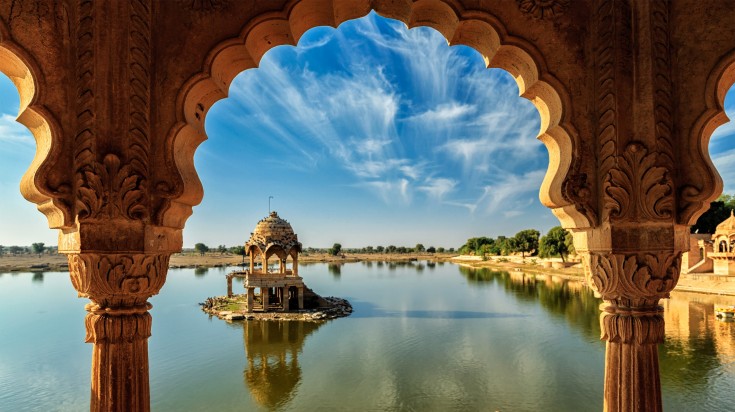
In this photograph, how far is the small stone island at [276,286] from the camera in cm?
2361

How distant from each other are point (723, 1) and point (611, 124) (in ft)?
3.06

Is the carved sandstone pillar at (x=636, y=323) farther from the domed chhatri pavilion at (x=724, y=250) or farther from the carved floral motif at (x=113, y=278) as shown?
the domed chhatri pavilion at (x=724, y=250)

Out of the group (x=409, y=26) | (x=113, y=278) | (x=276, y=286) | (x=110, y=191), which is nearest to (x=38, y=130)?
(x=110, y=191)

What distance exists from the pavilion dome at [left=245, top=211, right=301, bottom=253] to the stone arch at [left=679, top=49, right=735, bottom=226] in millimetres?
22288

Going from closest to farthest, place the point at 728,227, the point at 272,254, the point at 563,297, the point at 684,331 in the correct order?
the point at 684,331
the point at 272,254
the point at 728,227
the point at 563,297

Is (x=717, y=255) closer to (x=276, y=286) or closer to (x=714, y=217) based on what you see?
(x=714, y=217)

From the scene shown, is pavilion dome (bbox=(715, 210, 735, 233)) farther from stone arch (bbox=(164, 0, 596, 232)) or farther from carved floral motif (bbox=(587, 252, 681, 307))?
stone arch (bbox=(164, 0, 596, 232))

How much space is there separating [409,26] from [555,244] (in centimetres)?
5199

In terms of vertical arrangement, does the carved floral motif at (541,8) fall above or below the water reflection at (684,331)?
above

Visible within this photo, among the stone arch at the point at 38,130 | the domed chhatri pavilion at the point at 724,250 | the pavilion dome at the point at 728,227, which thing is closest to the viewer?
the stone arch at the point at 38,130

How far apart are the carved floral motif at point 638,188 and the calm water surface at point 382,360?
11.4 metres

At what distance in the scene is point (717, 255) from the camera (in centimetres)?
2803

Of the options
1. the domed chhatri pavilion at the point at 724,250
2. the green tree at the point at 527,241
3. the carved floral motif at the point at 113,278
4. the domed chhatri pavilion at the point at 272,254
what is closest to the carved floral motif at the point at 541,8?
the carved floral motif at the point at 113,278

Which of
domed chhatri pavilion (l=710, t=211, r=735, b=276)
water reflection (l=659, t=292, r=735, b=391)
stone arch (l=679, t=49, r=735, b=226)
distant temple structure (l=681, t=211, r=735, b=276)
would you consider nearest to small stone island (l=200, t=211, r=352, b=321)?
water reflection (l=659, t=292, r=735, b=391)
